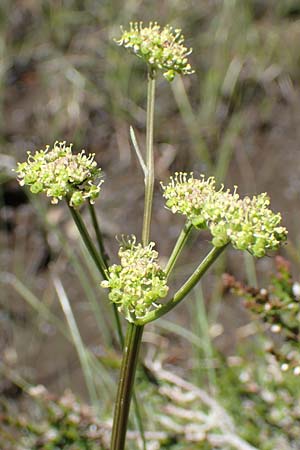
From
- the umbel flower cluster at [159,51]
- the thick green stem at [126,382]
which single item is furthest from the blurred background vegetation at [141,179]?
the umbel flower cluster at [159,51]

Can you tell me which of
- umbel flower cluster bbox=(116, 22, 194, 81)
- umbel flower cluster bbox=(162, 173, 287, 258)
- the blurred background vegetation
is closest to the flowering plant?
umbel flower cluster bbox=(162, 173, 287, 258)

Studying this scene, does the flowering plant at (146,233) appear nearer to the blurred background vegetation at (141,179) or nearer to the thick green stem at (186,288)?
the thick green stem at (186,288)

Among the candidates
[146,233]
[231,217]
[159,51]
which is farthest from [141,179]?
[231,217]

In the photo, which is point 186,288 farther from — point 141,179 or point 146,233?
point 141,179

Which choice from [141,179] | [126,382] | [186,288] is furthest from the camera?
[141,179]

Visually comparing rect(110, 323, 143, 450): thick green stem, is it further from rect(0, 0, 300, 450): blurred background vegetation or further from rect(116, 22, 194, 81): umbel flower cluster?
rect(0, 0, 300, 450): blurred background vegetation
